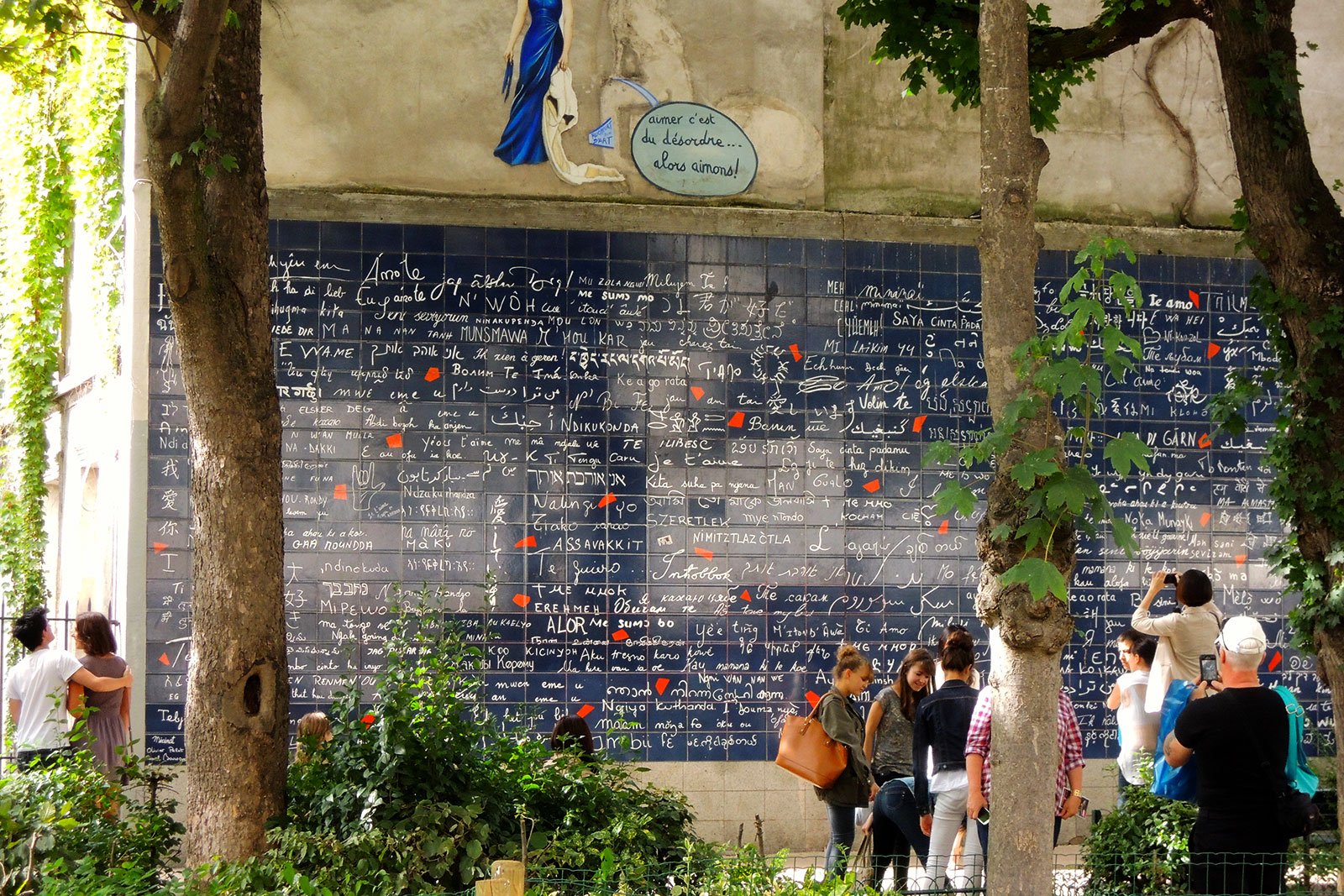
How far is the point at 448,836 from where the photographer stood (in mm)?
5664

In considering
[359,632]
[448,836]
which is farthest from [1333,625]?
[359,632]

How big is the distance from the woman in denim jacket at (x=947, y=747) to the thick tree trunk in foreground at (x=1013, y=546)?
1788 mm

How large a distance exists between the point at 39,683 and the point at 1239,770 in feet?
18.9

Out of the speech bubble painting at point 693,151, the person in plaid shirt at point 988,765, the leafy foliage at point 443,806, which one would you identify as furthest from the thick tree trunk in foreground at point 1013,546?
the speech bubble painting at point 693,151

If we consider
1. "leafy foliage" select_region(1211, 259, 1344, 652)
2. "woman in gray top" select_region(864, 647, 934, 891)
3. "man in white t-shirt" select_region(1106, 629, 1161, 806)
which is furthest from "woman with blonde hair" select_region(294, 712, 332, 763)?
"leafy foliage" select_region(1211, 259, 1344, 652)

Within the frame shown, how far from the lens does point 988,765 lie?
252 inches

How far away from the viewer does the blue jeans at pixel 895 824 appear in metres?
7.13

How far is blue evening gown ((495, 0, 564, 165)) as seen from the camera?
30.6 feet

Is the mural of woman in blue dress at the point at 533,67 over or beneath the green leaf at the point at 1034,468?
over

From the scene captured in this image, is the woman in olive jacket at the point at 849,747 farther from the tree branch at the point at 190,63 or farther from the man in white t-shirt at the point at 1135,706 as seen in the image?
the tree branch at the point at 190,63

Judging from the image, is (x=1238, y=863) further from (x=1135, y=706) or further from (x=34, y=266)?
(x=34, y=266)

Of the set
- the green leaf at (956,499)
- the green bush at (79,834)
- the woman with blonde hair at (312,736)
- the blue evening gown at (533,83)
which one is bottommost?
the green bush at (79,834)

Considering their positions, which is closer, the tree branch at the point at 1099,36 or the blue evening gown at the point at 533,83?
the tree branch at the point at 1099,36

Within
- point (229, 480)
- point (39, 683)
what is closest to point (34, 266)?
point (39, 683)
